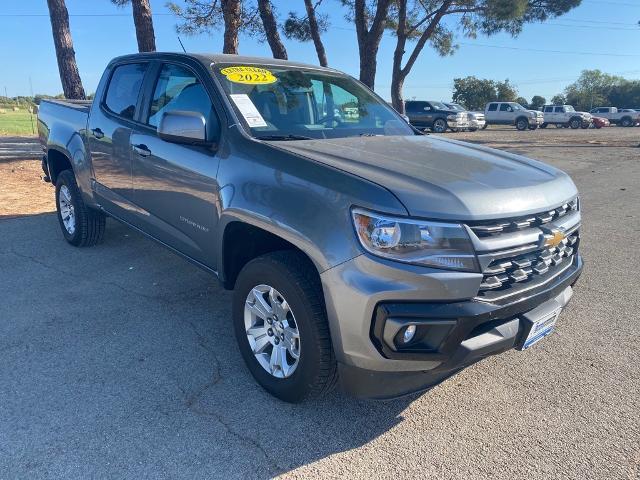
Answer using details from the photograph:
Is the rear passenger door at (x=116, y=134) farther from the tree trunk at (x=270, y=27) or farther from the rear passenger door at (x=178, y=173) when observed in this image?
the tree trunk at (x=270, y=27)

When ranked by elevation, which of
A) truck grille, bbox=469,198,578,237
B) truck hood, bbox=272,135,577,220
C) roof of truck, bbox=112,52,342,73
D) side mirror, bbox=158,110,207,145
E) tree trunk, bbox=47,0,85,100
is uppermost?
tree trunk, bbox=47,0,85,100

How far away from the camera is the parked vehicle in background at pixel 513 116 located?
117ft

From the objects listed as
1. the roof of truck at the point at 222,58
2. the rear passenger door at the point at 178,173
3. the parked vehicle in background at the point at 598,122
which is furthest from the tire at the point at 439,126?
the rear passenger door at the point at 178,173

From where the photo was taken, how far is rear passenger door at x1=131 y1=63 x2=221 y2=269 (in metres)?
3.28

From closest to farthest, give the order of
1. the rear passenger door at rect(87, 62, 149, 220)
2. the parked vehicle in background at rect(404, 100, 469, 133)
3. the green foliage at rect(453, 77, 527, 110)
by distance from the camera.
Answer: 1. the rear passenger door at rect(87, 62, 149, 220)
2. the parked vehicle in background at rect(404, 100, 469, 133)
3. the green foliage at rect(453, 77, 527, 110)

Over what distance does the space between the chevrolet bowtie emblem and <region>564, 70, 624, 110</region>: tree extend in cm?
8096

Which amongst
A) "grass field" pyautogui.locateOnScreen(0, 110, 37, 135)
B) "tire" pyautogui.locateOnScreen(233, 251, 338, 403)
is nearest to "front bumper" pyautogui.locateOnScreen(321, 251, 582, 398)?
"tire" pyautogui.locateOnScreen(233, 251, 338, 403)

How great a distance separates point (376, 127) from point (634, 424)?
8.29ft

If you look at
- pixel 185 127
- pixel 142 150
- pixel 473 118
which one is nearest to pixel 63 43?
pixel 142 150

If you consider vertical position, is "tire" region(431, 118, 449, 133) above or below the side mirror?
below

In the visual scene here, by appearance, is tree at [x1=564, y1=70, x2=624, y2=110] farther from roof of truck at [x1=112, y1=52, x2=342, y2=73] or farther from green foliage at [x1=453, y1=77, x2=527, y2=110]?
roof of truck at [x1=112, y1=52, x2=342, y2=73]

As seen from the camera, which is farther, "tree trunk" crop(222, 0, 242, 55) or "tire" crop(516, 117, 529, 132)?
"tire" crop(516, 117, 529, 132)

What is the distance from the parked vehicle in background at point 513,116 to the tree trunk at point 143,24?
2901 centimetres

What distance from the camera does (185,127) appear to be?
312 centimetres
